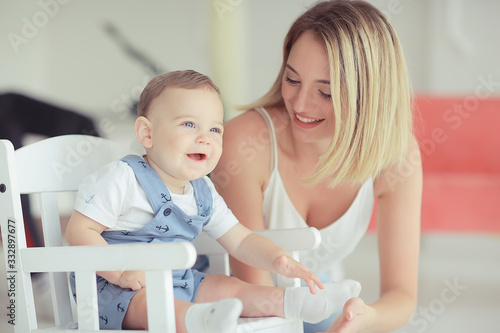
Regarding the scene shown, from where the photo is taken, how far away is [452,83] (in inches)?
150

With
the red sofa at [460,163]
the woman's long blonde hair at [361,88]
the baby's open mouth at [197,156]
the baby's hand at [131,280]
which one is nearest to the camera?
the baby's hand at [131,280]

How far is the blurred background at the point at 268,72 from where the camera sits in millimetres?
3062

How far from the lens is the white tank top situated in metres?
1.46

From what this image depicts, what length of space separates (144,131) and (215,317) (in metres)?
0.43

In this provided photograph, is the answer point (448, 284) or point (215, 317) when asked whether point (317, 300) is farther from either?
point (448, 284)

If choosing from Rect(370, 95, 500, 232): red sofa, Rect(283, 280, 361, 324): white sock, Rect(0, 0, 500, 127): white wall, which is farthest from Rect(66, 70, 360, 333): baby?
Rect(0, 0, 500, 127): white wall

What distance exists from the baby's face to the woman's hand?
1.17 ft

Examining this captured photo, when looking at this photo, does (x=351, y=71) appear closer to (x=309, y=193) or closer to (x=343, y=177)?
(x=343, y=177)

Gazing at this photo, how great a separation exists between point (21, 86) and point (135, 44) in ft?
2.49

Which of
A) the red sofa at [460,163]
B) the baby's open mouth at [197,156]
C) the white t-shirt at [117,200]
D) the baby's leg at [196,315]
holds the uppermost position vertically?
the baby's open mouth at [197,156]

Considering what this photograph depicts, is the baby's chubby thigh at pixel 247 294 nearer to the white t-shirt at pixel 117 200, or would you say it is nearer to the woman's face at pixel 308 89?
the white t-shirt at pixel 117 200

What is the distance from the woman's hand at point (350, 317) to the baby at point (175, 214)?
0.05 ft

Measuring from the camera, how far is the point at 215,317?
875 mm

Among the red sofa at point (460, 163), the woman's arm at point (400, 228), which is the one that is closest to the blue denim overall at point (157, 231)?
the woman's arm at point (400, 228)
